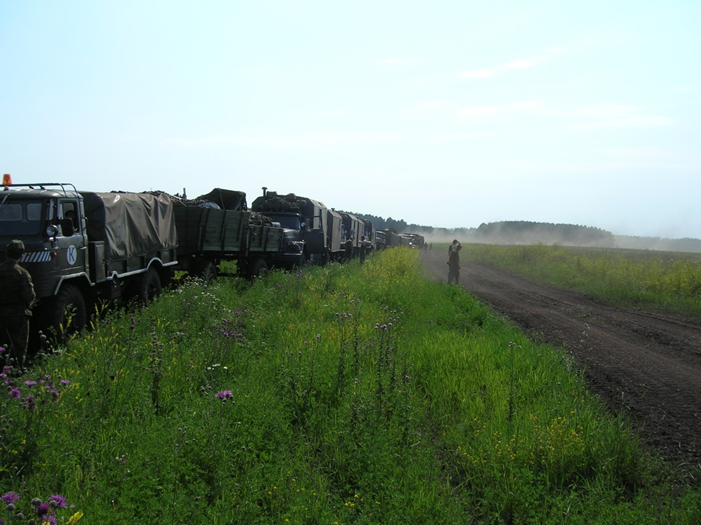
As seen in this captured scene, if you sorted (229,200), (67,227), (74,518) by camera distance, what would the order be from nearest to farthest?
(74,518) < (67,227) < (229,200)

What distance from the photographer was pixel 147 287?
11.6 metres

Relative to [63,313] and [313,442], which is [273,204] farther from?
[313,442]

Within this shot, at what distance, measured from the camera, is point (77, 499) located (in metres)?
3.71

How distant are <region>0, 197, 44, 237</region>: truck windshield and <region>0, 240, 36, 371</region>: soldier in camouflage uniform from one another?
173 cm

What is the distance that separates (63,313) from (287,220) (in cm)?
1549

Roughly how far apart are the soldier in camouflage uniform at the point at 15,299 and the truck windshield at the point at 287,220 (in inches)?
636

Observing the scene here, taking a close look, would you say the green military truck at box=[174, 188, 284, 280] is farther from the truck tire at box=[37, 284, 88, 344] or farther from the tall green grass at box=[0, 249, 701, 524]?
A: the tall green grass at box=[0, 249, 701, 524]

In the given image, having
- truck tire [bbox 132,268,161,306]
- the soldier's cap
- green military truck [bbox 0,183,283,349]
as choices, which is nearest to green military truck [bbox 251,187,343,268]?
green military truck [bbox 0,183,283,349]

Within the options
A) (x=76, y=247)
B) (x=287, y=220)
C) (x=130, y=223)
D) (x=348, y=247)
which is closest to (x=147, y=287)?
(x=130, y=223)

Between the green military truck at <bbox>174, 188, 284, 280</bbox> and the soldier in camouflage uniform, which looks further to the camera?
the green military truck at <bbox>174, 188, 284, 280</bbox>

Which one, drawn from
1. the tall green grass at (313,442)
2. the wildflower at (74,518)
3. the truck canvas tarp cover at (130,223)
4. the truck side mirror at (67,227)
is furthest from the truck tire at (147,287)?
the wildflower at (74,518)

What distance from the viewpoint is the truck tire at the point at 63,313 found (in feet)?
25.8

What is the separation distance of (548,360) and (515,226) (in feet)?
444

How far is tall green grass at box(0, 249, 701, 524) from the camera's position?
12.8 ft
